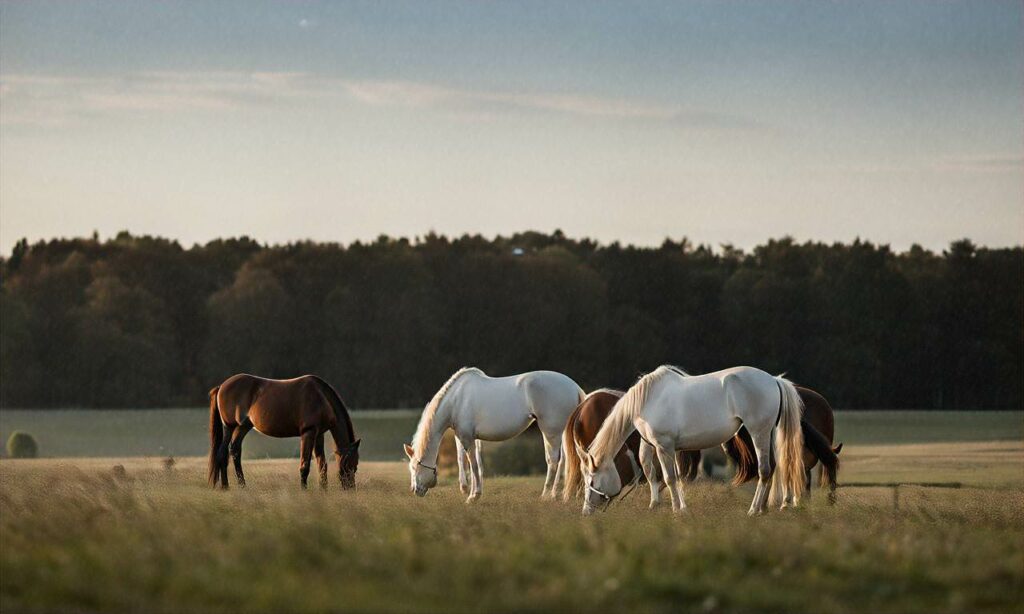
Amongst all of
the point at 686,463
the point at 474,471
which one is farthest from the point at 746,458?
the point at 474,471

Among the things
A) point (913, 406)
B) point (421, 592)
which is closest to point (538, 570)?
point (421, 592)

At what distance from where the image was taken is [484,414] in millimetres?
19312

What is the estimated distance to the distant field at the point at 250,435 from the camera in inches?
2035

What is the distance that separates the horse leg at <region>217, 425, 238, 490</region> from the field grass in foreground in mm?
4866

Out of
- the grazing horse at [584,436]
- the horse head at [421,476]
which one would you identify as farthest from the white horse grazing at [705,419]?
the horse head at [421,476]

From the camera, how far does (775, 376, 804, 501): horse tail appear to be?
16.1m

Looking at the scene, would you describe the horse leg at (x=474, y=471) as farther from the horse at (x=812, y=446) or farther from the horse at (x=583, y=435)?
the horse at (x=812, y=446)

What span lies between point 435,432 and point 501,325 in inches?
1952

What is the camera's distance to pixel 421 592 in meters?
8.88

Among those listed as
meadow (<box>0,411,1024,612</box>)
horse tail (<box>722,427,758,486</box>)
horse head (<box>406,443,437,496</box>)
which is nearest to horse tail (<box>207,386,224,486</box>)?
horse head (<box>406,443,437,496</box>)

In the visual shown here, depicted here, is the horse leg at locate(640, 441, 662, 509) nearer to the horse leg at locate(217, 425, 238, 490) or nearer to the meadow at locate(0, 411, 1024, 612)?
the meadow at locate(0, 411, 1024, 612)

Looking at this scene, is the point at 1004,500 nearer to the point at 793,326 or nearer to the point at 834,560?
the point at 834,560

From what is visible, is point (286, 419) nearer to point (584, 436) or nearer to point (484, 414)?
point (484, 414)

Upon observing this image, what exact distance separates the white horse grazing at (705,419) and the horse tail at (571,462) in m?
1.72
